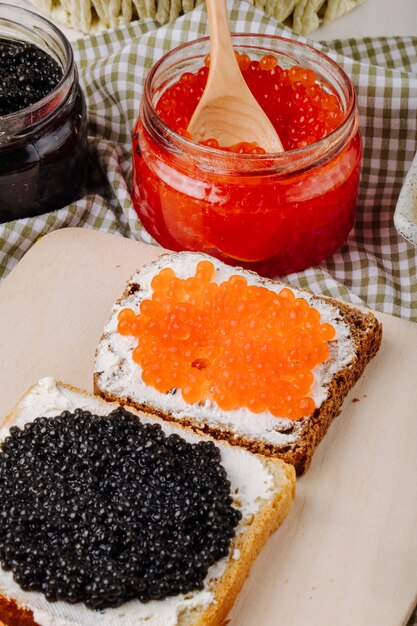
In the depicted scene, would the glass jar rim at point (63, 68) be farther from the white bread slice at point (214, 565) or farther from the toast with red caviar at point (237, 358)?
the white bread slice at point (214, 565)

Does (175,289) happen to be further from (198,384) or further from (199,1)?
(199,1)

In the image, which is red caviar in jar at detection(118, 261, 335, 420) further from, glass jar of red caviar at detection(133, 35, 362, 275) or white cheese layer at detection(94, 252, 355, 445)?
glass jar of red caviar at detection(133, 35, 362, 275)

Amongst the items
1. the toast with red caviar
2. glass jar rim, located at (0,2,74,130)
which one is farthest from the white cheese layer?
glass jar rim, located at (0,2,74,130)

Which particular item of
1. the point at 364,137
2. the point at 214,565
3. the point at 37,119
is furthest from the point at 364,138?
the point at 214,565

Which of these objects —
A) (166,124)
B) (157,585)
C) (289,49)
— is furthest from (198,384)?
(289,49)

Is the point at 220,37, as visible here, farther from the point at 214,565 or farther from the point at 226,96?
the point at 214,565
